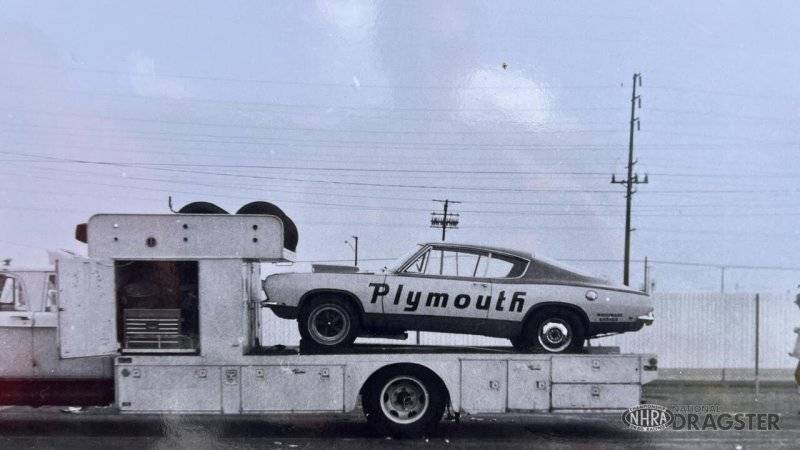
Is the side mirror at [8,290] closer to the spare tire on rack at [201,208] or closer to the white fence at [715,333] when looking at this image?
the spare tire on rack at [201,208]

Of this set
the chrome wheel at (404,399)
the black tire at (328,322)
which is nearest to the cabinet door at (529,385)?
the chrome wheel at (404,399)

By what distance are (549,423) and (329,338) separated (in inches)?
132

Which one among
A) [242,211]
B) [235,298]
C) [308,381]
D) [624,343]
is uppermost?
[242,211]

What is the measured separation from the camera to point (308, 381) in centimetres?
936

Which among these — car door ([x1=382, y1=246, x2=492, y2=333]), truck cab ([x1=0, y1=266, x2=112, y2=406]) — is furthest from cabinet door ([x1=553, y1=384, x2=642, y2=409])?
truck cab ([x1=0, y1=266, x2=112, y2=406])

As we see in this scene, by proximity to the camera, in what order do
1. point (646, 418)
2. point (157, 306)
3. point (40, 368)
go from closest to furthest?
point (40, 368) → point (157, 306) → point (646, 418)

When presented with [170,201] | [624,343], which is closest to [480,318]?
[170,201]

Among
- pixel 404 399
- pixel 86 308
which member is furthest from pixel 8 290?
pixel 404 399

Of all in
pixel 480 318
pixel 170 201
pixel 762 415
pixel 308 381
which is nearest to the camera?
pixel 308 381

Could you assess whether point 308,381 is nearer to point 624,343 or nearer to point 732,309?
point 624,343

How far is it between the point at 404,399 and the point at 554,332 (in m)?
1.94

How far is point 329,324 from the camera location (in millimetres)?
9945

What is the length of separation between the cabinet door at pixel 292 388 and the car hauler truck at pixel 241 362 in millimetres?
11

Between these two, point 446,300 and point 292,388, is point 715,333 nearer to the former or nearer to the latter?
point 446,300
